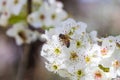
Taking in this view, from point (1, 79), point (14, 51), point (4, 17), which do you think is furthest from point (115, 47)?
point (14, 51)

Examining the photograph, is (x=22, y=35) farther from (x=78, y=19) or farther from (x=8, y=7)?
(x=78, y=19)

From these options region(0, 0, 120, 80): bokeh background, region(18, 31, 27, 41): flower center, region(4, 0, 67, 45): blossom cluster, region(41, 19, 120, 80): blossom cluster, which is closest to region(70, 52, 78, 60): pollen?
region(41, 19, 120, 80): blossom cluster

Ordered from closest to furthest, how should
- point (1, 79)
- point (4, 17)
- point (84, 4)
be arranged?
1. point (4, 17)
2. point (1, 79)
3. point (84, 4)

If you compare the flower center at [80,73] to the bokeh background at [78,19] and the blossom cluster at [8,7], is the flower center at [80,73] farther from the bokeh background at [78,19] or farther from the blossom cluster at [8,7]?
the bokeh background at [78,19]

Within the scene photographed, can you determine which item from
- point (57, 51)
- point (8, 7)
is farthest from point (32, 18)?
point (57, 51)

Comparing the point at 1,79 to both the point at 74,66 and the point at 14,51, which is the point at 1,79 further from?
the point at 74,66

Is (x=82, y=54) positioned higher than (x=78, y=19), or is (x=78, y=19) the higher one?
(x=78, y=19)

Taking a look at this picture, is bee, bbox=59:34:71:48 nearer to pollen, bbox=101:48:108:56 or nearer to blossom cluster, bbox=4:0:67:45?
pollen, bbox=101:48:108:56
